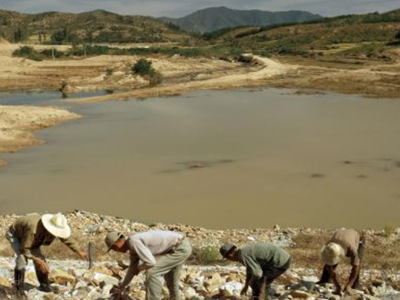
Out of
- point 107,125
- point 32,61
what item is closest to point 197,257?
point 107,125

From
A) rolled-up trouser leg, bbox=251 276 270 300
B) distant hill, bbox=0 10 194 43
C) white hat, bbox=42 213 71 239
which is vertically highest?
distant hill, bbox=0 10 194 43

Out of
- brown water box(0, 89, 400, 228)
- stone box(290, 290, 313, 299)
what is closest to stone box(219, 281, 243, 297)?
stone box(290, 290, 313, 299)

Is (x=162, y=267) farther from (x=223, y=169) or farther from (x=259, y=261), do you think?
(x=223, y=169)

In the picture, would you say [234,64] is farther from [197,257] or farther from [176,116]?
[197,257]

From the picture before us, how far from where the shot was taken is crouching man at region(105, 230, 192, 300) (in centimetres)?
570

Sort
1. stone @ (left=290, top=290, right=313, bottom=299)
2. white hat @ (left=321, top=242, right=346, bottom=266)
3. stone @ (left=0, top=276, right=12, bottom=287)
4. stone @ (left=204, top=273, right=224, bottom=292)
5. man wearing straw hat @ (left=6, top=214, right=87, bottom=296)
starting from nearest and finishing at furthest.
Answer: man wearing straw hat @ (left=6, top=214, right=87, bottom=296), white hat @ (left=321, top=242, right=346, bottom=266), stone @ (left=290, top=290, right=313, bottom=299), stone @ (left=0, top=276, right=12, bottom=287), stone @ (left=204, top=273, right=224, bottom=292)

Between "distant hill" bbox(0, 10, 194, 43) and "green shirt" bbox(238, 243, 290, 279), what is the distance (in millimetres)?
114151

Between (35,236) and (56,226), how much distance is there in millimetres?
404

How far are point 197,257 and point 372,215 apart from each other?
6.53 m

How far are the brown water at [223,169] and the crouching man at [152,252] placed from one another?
8291 mm

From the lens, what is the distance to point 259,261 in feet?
20.7

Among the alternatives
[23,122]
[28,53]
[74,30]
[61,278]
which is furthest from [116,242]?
[74,30]

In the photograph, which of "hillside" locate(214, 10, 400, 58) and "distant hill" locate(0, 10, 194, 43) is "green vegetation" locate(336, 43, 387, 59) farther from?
"distant hill" locate(0, 10, 194, 43)

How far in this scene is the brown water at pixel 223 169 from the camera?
15383 millimetres
